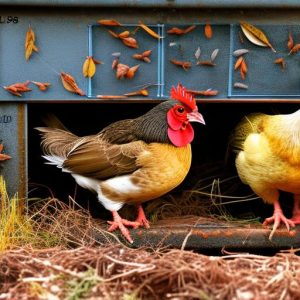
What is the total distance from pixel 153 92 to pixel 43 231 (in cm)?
101

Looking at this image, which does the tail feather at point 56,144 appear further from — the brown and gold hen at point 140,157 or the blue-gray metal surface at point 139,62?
the blue-gray metal surface at point 139,62

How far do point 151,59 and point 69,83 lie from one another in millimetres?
482

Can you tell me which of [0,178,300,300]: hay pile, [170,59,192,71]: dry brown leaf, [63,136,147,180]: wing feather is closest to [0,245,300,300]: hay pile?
→ [0,178,300,300]: hay pile

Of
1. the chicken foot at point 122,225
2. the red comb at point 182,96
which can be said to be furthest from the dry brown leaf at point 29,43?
the chicken foot at point 122,225

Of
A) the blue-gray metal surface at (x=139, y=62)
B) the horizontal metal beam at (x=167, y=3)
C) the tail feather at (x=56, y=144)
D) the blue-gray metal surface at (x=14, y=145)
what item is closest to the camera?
the horizontal metal beam at (x=167, y=3)

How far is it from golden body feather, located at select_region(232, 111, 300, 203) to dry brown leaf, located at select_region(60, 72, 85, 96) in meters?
1.03

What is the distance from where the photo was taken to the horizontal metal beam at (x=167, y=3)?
12.5ft

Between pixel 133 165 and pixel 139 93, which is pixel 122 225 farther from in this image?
pixel 139 93

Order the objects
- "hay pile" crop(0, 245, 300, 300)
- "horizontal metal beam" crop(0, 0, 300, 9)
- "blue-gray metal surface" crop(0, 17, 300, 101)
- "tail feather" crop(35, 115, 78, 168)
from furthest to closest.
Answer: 1. "tail feather" crop(35, 115, 78, 168)
2. "blue-gray metal surface" crop(0, 17, 300, 101)
3. "horizontal metal beam" crop(0, 0, 300, 9)
4. "hay pile" crop(0, 245, 300, 300)

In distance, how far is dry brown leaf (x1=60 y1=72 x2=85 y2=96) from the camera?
3.95 metres

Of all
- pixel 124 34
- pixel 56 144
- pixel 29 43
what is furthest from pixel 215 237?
pixel 29 43

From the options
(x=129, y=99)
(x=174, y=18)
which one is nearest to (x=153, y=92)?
(x=129, y=99)

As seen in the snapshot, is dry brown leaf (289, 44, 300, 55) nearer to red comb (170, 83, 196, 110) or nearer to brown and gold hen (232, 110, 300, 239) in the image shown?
brown and gold hen (232, 110, 300, 239)

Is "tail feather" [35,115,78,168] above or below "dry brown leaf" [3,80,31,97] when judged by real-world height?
below
